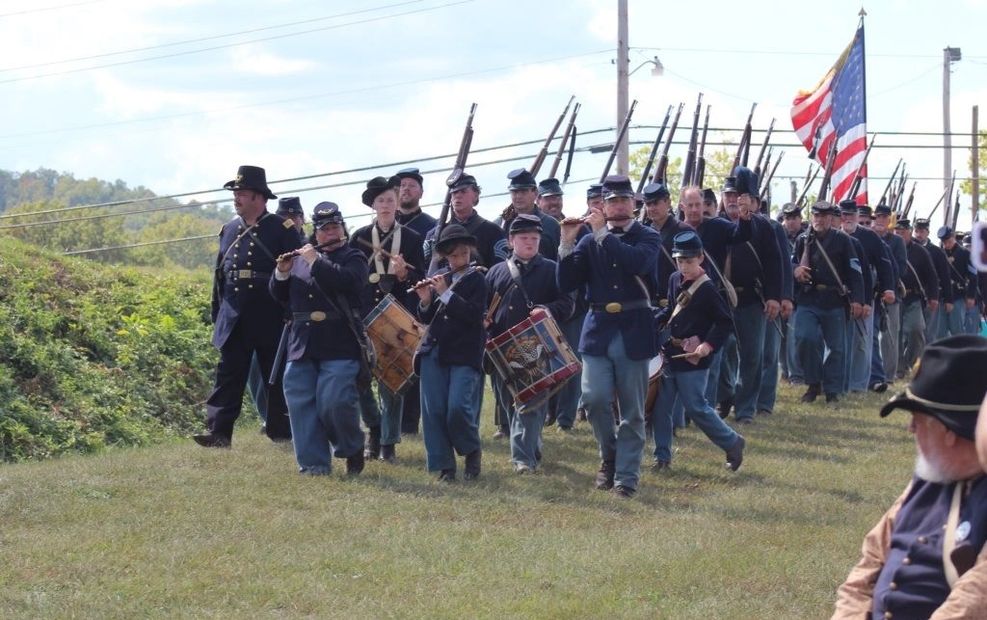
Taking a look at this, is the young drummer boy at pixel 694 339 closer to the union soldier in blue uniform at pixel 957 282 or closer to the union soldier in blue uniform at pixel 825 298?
the union soldier in blue uniform at pixel 825 298

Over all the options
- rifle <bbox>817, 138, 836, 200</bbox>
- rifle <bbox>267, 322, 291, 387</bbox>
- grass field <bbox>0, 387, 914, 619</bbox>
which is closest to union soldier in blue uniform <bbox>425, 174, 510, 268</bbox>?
rifle <bbox>267, 322, 291, 387</bbox>

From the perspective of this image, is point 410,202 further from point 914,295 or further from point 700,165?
point 914,295

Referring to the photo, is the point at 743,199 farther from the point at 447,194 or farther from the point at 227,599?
the point at 227,599

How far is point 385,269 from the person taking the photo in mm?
12148

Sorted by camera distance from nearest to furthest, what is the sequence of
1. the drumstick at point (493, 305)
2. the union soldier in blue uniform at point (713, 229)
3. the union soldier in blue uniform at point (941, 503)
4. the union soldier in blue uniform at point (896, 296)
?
the union soldier in blue uniform at point (941, 503), the drumstick at point (493, 305), the union soldier in blue uniform at point (713, 229), the union soldier in blue uniform at point (896, 296)

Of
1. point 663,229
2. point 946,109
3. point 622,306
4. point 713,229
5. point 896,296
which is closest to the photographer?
point 622,306

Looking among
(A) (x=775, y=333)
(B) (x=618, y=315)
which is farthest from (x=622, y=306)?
(A) (x=775, y=333)

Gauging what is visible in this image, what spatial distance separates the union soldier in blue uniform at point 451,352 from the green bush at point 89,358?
4385mm

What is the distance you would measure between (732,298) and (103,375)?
6.56 metres

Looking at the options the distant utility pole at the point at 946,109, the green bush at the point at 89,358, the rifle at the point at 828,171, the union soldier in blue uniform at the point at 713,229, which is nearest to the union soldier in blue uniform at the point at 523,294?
the union soldier in blue uniform at the point at 713,229

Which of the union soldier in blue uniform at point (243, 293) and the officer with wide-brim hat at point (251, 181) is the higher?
the officer with wide-brim hat at point (251, 181)

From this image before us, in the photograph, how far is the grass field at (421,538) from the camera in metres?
7.33

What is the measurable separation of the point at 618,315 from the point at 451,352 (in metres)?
1.24

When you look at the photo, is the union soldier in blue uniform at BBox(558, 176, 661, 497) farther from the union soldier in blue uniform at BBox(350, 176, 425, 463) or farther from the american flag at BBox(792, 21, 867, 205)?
the american flag at BBox(792, 21, 867, 205)
